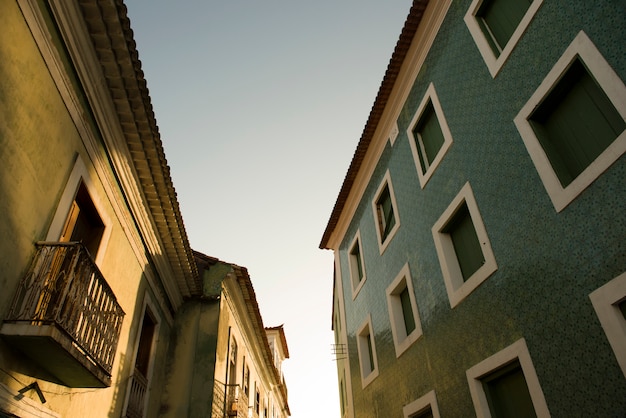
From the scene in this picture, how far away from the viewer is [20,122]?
480cm

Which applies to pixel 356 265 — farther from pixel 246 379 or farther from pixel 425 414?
pixel 246 379

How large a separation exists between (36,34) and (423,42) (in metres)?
7.07

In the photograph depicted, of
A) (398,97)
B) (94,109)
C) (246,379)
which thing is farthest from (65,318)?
(246,379)

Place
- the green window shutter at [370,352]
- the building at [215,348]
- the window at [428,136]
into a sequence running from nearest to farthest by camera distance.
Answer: the window at [428,136] < the building at [215,348] < the green window shutter at [370,352]

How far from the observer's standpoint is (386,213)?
37.0ft

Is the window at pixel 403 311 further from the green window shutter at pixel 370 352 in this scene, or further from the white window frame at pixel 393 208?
the green window shutter at pixel 370 352

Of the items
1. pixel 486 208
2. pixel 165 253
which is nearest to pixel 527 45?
pixel 486 208

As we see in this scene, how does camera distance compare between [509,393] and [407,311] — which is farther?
[407,311]

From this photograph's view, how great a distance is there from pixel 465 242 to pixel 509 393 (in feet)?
8.26

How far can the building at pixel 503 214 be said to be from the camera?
15.6 feet

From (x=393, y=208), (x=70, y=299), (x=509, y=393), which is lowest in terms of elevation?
(x=509, y=393)

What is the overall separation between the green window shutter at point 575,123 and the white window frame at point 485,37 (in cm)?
117

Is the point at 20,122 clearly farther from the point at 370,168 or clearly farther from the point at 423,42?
the point at 370,168

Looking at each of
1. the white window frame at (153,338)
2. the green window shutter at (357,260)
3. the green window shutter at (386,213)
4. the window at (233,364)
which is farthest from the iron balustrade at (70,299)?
the green window shutter at (357,260)
